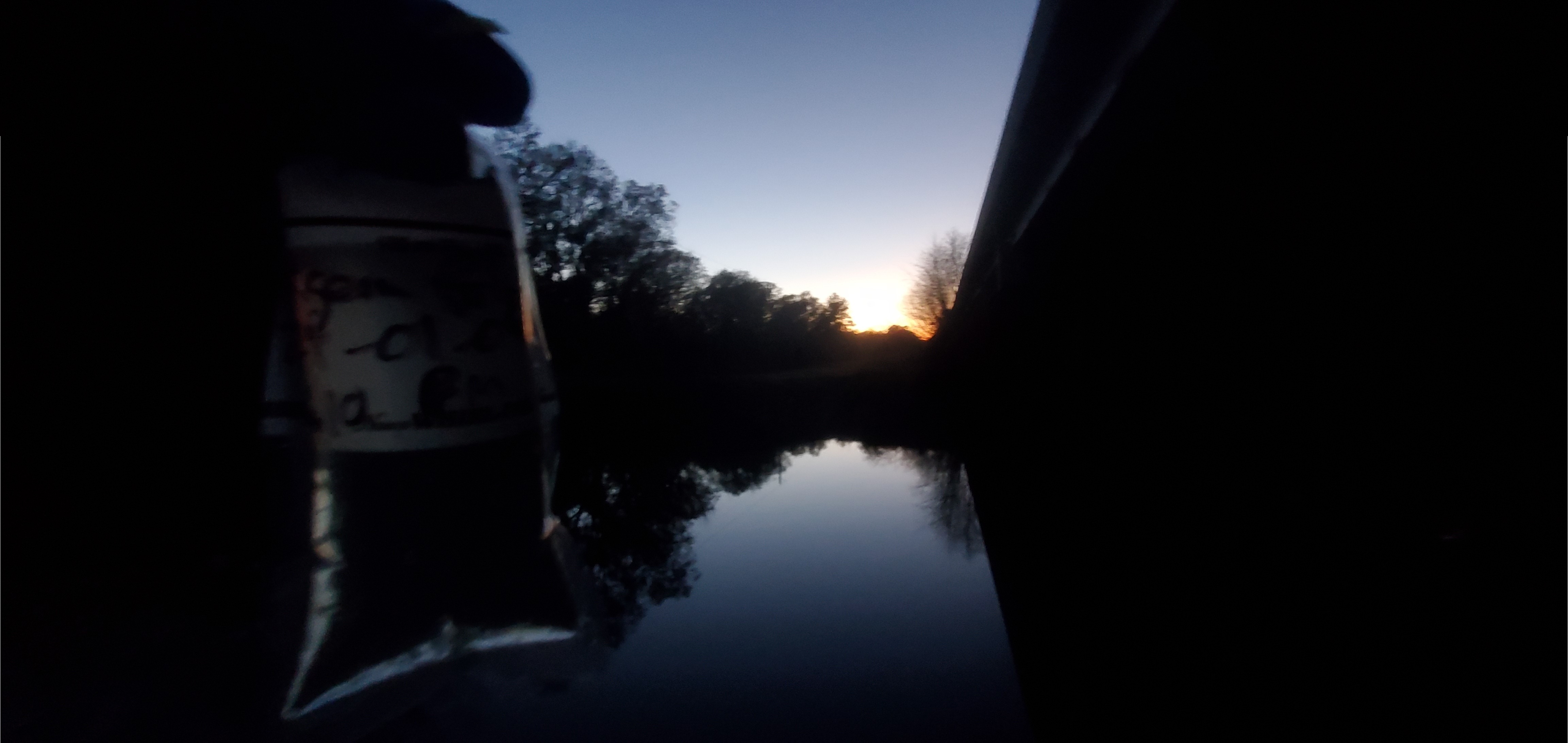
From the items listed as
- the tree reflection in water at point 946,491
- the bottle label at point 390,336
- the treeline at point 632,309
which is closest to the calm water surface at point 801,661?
the tree reflection in water at point 946,491

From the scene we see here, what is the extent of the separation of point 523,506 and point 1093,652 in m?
0.71

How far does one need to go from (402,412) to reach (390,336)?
0.07 meters

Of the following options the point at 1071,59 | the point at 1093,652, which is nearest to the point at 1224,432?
the point at 1093,652

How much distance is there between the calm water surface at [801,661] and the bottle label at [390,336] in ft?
0.99

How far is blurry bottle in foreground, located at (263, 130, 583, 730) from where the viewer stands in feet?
1.63

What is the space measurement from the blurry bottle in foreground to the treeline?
3.05 meters

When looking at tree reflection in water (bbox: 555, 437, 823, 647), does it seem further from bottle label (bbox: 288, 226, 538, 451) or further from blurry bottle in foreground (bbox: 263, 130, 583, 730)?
bottle label (bbox: 288, 226, 538, 451)

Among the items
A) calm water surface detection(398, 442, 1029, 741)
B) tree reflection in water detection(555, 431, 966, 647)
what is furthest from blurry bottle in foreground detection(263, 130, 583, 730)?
tree reflection in water detection(555, 431, 966, 647)

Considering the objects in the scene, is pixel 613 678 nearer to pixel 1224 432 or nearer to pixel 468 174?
pixel 468 174

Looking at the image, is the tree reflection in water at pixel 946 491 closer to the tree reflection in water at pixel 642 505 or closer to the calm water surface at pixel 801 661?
the calm water surface at pixel 801 661

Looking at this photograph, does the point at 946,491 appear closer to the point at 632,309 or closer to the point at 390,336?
the point at 390,336

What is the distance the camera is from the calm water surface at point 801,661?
56cm

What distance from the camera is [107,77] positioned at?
57 cm

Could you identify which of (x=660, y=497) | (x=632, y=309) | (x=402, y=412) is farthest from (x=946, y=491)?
(x=632, y=309)
